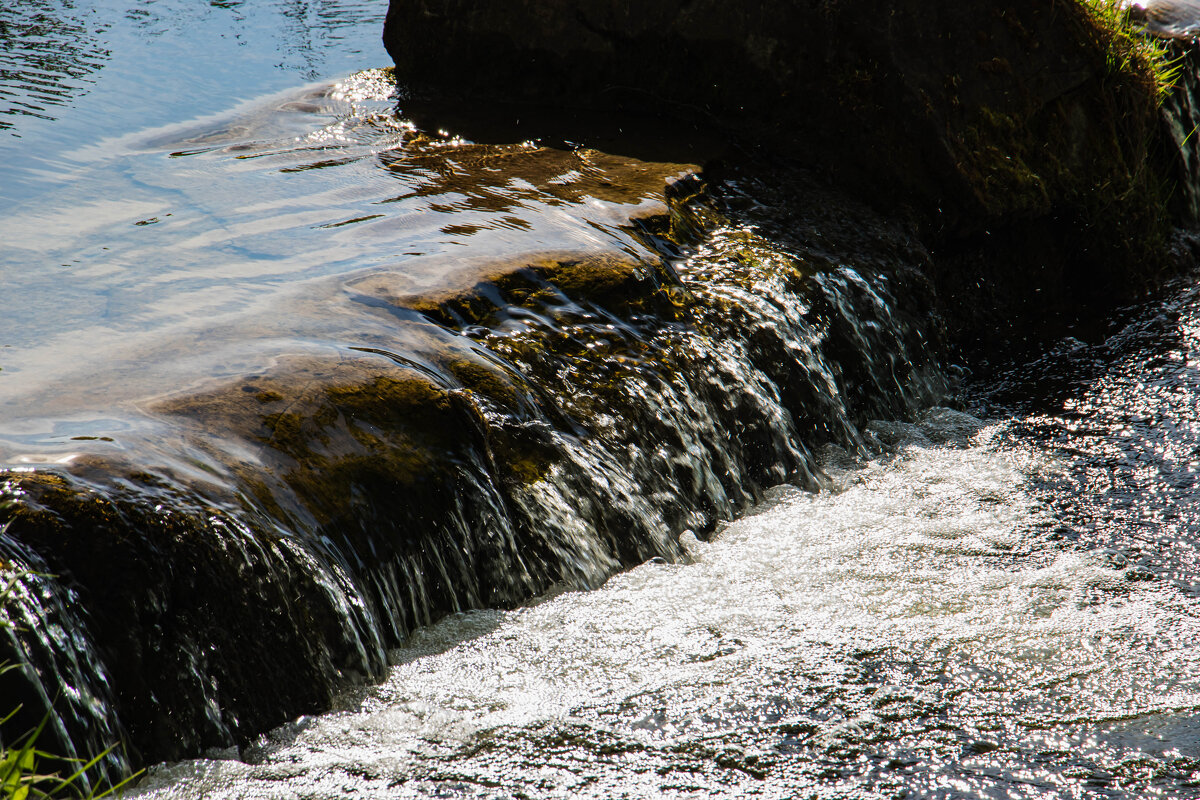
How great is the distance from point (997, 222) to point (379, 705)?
17.4 ft

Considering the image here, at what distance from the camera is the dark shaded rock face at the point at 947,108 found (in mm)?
6410

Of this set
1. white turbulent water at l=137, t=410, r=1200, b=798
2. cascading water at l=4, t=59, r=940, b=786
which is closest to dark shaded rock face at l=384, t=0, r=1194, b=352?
cascading water at l=4, t=59, r=940, b=786

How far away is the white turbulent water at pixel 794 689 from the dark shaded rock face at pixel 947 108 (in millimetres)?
2962

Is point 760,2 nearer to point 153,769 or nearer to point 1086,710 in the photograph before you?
point 1086,710

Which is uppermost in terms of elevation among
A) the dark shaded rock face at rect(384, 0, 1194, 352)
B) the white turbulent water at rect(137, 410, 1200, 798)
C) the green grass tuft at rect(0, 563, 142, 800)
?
the dark shaded rock face at rect(384, 0, 1194, 352)

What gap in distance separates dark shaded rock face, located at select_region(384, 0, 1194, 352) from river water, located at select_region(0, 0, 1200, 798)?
655 mm

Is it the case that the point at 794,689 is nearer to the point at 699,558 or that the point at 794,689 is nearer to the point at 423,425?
the point at 699,558

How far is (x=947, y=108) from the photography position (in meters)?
6.41

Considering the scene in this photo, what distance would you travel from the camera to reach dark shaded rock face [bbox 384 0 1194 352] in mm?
6410

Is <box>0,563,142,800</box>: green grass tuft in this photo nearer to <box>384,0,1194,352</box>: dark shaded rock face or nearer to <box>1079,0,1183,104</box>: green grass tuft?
<box>384,0,1194,352</box>: dark shaded rock face

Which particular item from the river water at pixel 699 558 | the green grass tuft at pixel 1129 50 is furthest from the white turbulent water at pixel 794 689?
the green grass tuft at pixel 1129 50

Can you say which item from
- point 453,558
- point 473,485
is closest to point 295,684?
point 453,558

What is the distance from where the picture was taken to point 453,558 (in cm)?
343

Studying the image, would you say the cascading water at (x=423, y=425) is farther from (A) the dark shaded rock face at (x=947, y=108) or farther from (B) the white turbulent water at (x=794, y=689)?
(A) the dark shaded rock face at (x=947, y=108)
